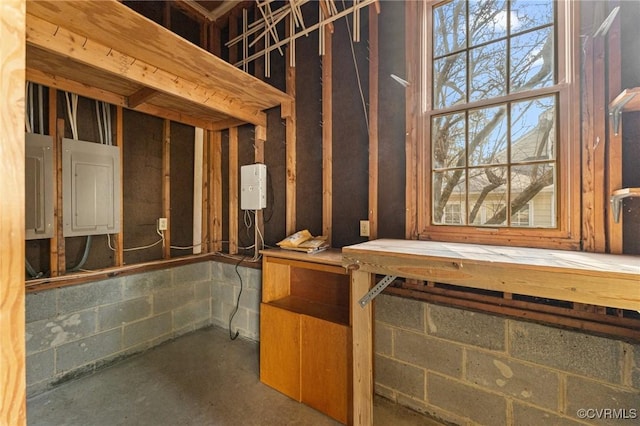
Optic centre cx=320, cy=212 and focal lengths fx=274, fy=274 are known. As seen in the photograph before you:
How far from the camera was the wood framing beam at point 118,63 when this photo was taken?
1.36 meters

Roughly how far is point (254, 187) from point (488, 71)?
190 centimetres

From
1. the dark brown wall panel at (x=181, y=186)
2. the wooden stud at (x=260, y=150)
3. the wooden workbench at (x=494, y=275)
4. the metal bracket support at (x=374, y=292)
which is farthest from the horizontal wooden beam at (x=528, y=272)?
the dark brown wall panel at (x=181, y=186)

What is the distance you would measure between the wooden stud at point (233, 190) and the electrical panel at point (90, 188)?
0.93 meters

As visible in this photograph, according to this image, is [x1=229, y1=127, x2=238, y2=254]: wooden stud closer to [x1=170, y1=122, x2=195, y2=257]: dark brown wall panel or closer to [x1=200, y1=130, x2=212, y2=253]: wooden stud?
[x1=200, y1=130, x2=212, y2=253]: wooden stud

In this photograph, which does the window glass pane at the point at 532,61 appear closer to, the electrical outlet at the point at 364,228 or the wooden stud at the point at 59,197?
the electrical outlet at the point at 364,228

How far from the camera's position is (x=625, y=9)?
1269 millimetres

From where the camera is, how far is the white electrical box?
2.46 meters

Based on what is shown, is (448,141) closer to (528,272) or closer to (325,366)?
(528,272)

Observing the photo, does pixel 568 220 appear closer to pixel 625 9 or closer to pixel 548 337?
pixel 548 337

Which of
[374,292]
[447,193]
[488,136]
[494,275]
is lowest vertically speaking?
[374,292]

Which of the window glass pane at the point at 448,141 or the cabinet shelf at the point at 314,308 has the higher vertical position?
the window glass pane at the point at 448,141

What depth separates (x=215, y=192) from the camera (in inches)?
116

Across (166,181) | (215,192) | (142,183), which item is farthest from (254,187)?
(142,183)

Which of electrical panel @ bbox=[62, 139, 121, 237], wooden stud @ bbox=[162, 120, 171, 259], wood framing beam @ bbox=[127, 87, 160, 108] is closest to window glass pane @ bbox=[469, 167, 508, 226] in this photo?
wood framing beam @ bbox=[127, 87, 160, 108]
